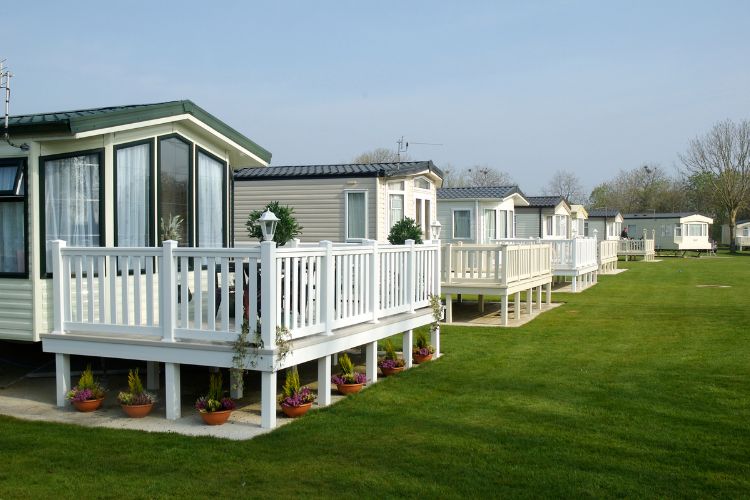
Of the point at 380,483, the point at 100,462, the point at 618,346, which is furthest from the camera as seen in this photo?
the point at 618,346

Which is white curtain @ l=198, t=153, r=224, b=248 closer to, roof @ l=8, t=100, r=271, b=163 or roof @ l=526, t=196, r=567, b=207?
roof @ l=8, t=100, r=271, b=163

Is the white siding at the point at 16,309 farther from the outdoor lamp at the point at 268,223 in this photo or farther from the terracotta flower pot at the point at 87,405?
the outdoor lamp at the point at 268,223

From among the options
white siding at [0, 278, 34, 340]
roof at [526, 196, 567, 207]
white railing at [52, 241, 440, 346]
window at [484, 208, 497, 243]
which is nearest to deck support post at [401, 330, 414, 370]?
white railing at [52, 241, 440, 346]

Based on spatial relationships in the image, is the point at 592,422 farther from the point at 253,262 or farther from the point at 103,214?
the point at 103,214

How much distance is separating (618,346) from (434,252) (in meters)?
3.06

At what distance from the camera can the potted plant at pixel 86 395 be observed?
6801mm

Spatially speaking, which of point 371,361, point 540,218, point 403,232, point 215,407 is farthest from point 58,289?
point 540,218

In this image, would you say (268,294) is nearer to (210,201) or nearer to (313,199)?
(210,201)

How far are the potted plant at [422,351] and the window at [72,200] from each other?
4076 millimetres

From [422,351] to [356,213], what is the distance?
843 centimetres

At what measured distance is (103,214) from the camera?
25.5 ft

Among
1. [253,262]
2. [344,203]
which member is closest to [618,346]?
[253,262]

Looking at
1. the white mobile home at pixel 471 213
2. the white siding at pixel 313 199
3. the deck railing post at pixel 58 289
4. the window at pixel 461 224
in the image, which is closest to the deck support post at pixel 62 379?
the deck railing post at pixel 58 289

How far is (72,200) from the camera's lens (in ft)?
24.7
